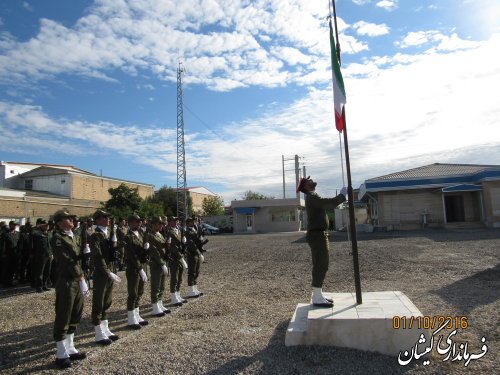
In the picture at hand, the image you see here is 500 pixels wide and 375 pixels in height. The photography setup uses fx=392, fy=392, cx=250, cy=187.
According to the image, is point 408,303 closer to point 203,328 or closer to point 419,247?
point 203,328

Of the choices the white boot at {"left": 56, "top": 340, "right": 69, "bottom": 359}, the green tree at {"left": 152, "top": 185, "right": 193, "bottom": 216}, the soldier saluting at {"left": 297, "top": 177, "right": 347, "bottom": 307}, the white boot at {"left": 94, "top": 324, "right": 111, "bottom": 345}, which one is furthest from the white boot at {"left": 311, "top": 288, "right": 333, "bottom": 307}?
the green tree at {"left": 152, "top": 185, "right": 193, "bottom": 216}

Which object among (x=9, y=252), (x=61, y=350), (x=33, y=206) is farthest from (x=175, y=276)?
(x=33, y=206)

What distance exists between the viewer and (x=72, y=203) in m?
52.6

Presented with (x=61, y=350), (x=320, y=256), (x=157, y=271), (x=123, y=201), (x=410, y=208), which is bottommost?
(x=61, y=350)

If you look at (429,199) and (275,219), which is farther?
(275,219)

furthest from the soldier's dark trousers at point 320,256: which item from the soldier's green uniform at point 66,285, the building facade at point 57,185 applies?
the building facade at point 57,185

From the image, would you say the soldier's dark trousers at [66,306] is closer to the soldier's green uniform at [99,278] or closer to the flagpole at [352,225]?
the soldier's green uniform at [99,278]

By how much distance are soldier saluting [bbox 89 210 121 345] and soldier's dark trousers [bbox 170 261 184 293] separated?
2.45 meters

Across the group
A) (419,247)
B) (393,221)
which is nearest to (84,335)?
(419,247)

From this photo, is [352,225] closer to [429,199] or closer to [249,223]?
[429,199]

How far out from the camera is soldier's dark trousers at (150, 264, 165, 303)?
761cm

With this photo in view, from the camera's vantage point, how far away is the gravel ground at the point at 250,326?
15.4 feet

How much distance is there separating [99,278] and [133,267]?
0.83 metres

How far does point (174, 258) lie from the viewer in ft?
28.9
